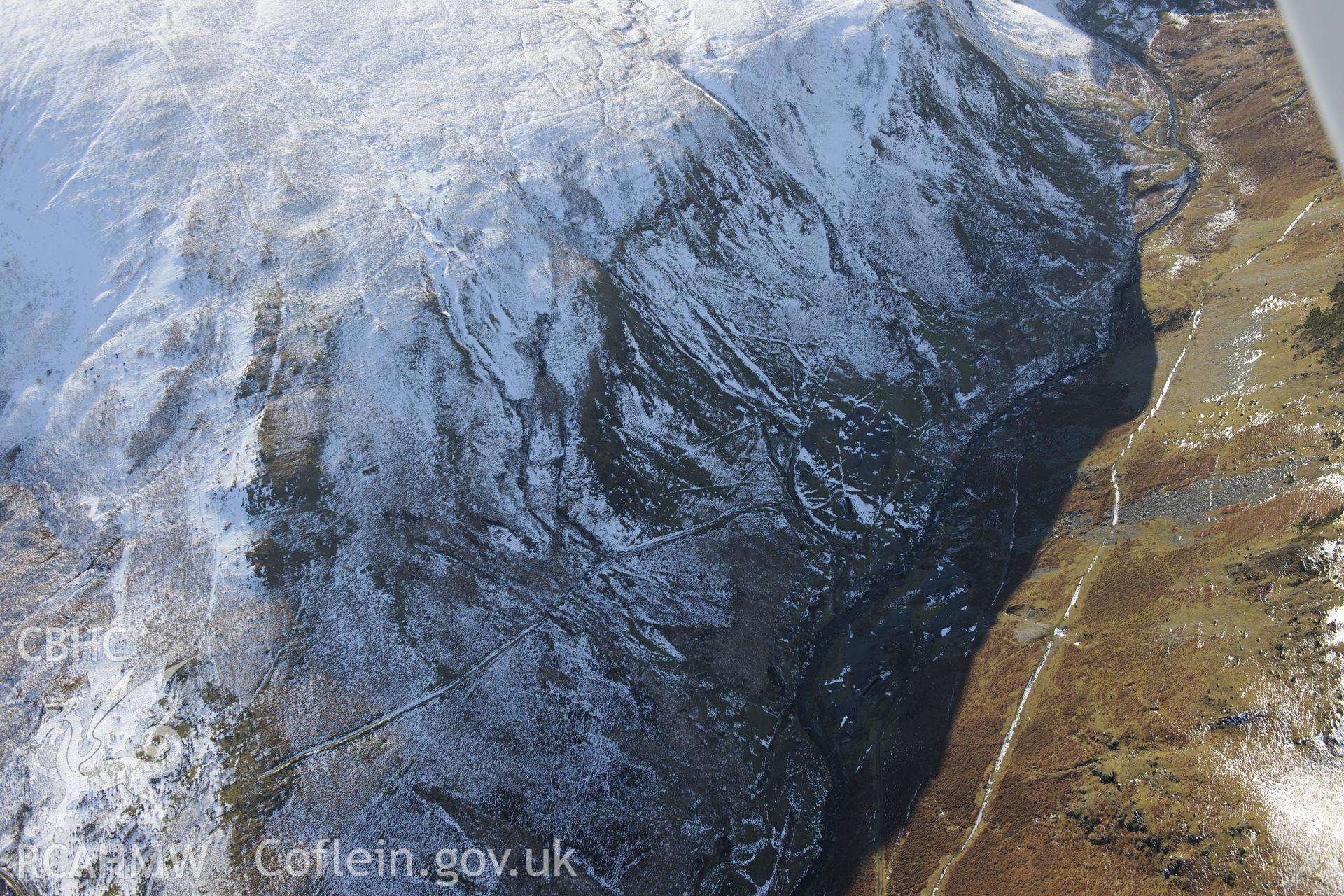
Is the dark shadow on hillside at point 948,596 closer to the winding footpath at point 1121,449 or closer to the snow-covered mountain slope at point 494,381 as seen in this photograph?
the winding footpath at point 1121,449

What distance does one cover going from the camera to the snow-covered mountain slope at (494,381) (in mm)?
37438

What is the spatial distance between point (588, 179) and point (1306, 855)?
172 feet

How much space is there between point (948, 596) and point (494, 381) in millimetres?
29830

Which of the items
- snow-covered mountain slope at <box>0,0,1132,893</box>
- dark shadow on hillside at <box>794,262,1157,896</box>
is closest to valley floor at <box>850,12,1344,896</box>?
dark shadow on hillside at <box>794,262,1157,896</box>

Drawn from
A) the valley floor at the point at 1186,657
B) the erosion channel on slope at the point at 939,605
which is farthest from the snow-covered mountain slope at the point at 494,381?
the valley floor at the point at 1186,657

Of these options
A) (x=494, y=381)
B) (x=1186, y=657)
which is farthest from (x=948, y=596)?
(x=494, y=381)

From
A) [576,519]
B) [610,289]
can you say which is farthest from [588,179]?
[576,519]

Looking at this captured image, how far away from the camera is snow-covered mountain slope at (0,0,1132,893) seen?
123 feet

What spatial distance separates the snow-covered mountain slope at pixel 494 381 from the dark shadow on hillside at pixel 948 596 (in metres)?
1.73

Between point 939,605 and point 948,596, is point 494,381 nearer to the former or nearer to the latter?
point 939,605

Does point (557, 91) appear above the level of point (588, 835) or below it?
above

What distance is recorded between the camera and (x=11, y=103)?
54656 millimetres

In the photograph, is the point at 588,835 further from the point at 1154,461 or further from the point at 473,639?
the point at 1154,461

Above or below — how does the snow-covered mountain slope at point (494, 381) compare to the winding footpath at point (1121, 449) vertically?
above
